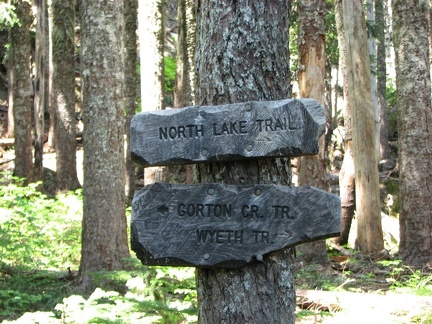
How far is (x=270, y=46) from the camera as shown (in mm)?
3604

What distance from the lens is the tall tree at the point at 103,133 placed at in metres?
7.98

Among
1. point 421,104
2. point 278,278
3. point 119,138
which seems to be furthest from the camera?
point 421,104

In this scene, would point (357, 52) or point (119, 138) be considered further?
point (357, 52)

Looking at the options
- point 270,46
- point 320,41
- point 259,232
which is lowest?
point 259,232

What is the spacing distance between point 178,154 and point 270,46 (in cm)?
86

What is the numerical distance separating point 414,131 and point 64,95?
440 inches

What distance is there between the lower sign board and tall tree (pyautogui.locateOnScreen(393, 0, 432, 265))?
23.7ft

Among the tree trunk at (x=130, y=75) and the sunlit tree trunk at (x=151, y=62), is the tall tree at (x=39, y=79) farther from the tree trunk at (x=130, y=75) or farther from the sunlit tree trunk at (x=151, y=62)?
the sunlit tree trunk at (x=151, y=62)

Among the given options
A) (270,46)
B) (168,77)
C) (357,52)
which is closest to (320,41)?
(357,52)

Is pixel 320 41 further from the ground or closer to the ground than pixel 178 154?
further from the ground

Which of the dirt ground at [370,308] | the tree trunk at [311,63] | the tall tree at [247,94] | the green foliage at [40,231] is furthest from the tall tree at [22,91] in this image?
the tall tree at [247,94]

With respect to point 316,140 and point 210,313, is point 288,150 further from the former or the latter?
point 210,313

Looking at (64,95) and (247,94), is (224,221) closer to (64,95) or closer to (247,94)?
(247,94)

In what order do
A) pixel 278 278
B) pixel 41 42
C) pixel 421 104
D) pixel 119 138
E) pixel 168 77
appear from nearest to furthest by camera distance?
pixel 278 278 < pixel 119 138 < pixel 421 104 < pixel 41 42 < pixel 168 77
